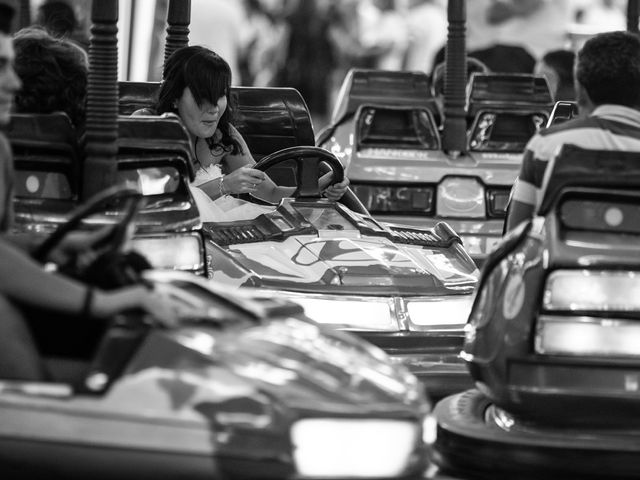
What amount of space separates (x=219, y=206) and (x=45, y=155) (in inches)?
66.7

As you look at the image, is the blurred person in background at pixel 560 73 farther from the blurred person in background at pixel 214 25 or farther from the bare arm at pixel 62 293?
the bare arm at pixel 62 293

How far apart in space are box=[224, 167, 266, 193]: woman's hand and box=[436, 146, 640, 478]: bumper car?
1890mm

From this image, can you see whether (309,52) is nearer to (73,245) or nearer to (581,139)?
(581,139)

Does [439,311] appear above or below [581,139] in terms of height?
below

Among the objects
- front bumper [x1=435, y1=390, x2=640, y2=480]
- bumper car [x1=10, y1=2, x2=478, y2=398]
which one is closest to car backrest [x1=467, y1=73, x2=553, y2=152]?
bumper car [x1=10, y1=2, x2=478, y2=398]

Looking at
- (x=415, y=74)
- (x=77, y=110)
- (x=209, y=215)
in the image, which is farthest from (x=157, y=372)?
(x=415, y=74)

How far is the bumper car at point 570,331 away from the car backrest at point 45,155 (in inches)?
49.3

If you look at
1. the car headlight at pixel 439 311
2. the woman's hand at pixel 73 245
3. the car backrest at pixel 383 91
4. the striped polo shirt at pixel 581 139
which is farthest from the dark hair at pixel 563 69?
the woman's hand at pixel 73 245

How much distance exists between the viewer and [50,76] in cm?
502

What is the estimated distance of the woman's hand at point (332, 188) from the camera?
6516mm

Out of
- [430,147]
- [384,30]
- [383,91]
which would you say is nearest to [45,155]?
[430,147]

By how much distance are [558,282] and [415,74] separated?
17.3 feet

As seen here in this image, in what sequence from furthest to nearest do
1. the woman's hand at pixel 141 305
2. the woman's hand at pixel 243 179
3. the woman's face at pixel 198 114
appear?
the woman's face at pixel 198 114 < the woman's hand at pixel 243 179 < the woman's hand at pixel 141 305

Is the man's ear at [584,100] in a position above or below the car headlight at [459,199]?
above
